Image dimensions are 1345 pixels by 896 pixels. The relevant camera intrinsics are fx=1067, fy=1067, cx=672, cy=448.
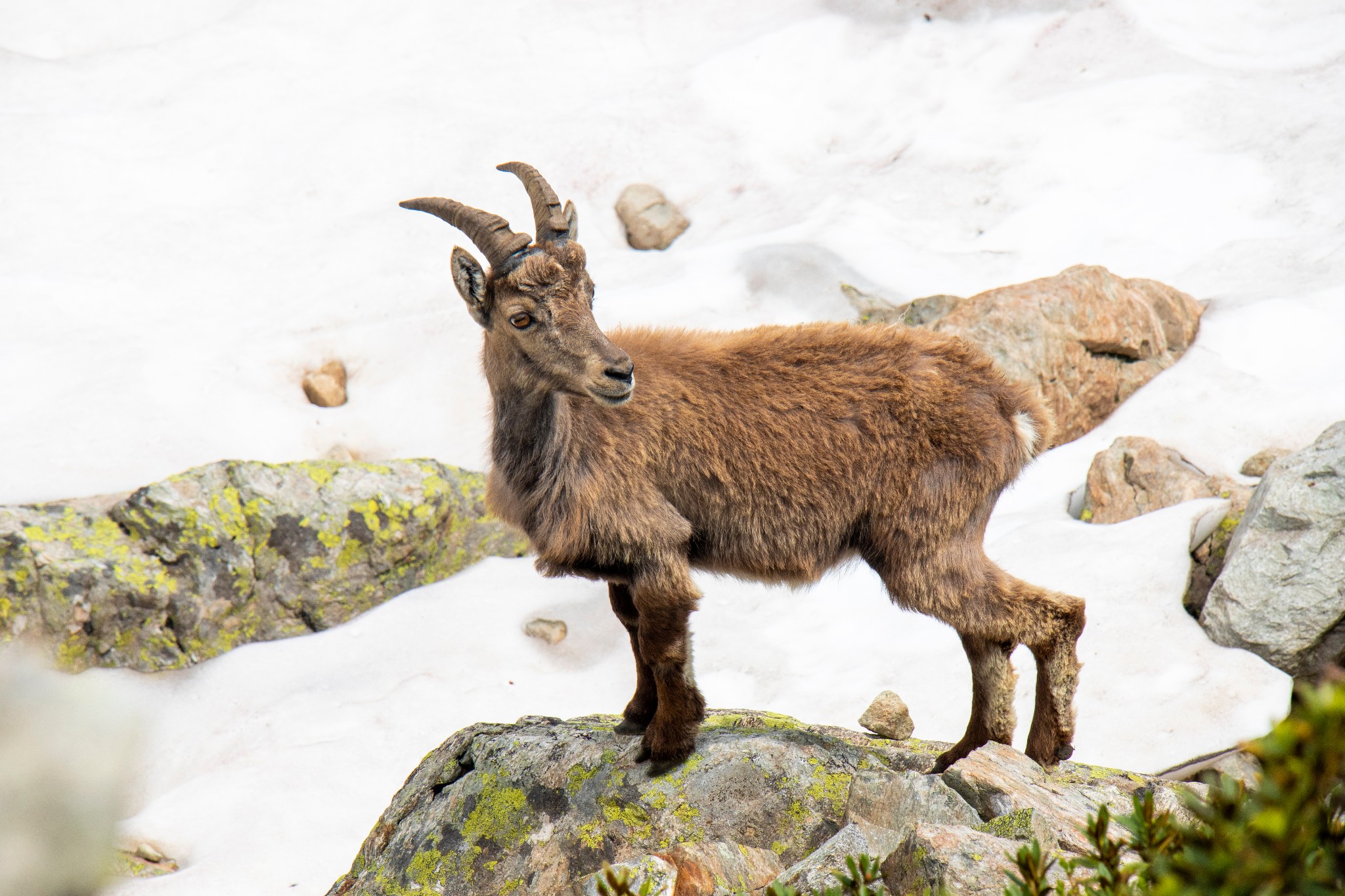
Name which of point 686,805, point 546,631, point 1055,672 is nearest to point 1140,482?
point 1055,672

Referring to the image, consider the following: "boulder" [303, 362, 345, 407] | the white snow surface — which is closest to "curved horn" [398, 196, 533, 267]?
the white snow surface

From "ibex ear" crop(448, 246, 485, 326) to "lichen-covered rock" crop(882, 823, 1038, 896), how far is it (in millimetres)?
3282

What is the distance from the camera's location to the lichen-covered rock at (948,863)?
3588 millimetres

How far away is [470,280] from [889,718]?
4.42 m

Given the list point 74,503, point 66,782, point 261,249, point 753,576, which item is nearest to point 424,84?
point 261,249

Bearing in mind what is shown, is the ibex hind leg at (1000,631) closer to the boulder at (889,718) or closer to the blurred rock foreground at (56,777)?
the boulder at (889,718)

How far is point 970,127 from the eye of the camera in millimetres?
18266

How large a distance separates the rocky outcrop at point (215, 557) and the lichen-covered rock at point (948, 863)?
8028mm

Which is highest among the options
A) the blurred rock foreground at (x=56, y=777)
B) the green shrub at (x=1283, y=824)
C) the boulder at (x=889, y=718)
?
the green shrub at (x=1283, y=824)

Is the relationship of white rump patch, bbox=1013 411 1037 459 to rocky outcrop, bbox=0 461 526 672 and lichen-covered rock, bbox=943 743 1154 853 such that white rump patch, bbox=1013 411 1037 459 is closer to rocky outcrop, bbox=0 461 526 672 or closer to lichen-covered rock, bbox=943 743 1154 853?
lichen-covered rock, bbox=943 743 1154 853

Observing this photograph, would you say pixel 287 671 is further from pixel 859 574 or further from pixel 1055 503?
pixel 1055 503

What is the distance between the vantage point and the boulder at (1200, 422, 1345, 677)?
801 centimetres

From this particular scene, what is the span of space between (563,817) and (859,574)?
6.69m

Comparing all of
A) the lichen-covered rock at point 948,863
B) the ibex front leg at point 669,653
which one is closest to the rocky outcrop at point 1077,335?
the ibex front leg at point 669,653
